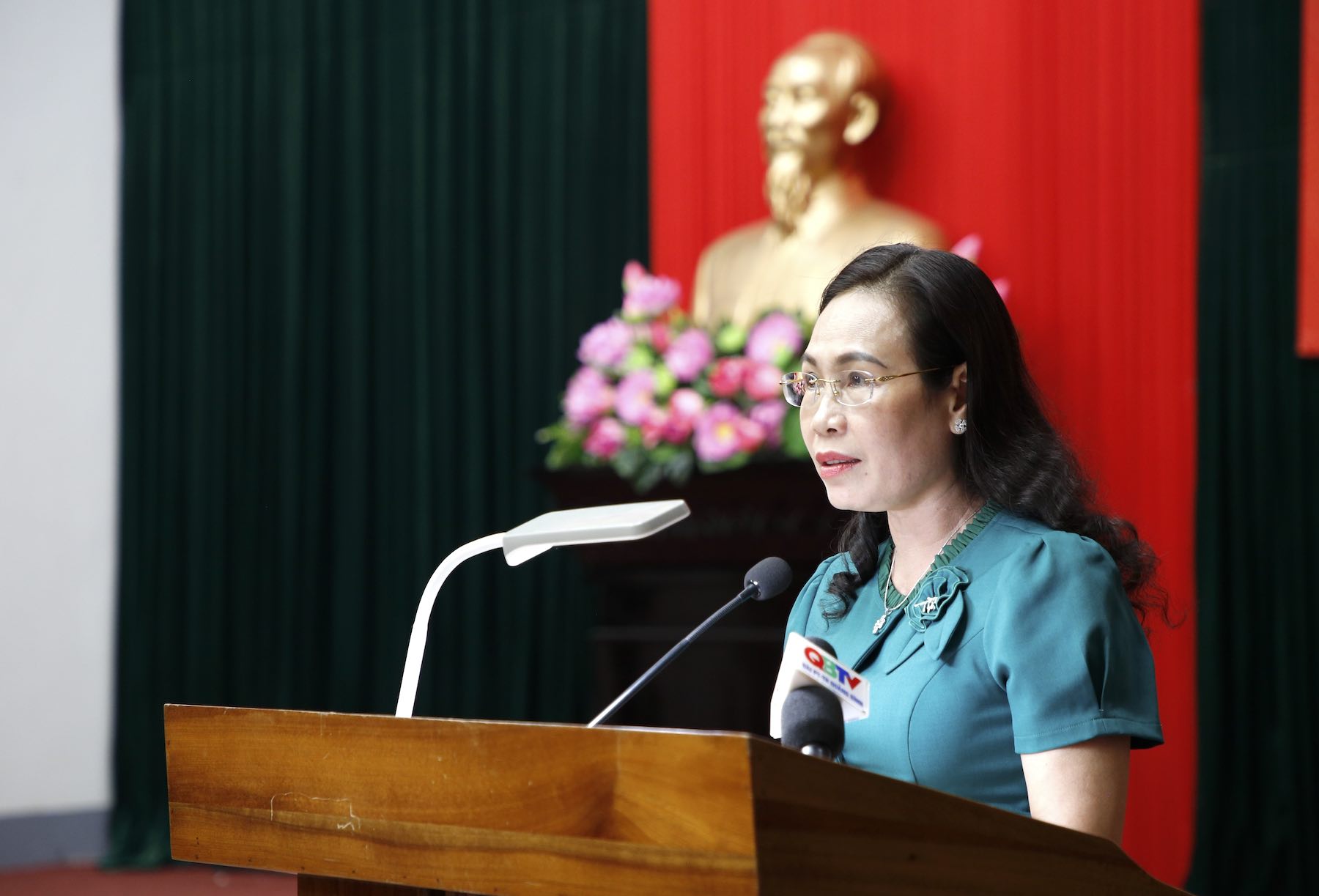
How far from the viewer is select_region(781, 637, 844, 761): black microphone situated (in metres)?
1.14

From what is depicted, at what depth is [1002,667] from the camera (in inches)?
53.6

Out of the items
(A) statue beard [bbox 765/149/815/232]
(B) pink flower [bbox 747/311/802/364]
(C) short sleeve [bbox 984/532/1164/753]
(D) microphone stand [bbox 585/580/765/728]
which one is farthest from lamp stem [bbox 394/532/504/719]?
(A) statue beard [bbox 765/149/815/232]

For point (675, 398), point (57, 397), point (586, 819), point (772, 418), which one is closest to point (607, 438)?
point (675, 398)

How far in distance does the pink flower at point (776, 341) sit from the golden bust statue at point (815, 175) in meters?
0.37

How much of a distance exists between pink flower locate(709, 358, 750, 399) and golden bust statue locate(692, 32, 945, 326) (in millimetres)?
450

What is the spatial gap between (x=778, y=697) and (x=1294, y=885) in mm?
2815

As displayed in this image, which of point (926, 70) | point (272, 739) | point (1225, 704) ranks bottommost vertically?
point (1225, 704)

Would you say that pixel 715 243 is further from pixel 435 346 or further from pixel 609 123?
pixel 435 346

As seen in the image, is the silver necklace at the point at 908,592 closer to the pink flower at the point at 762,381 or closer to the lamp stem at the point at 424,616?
the lamp stem at the point at 424,616

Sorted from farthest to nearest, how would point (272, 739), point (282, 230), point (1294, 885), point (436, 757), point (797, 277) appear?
point (282, 230), point (797, 277), point (1294, 885), point (272, 739), point (436, 757)

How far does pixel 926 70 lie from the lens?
3.92 meters

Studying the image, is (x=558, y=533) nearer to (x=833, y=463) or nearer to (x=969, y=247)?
(x=833, y=463)

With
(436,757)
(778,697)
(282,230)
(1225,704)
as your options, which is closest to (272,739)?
(436,757)

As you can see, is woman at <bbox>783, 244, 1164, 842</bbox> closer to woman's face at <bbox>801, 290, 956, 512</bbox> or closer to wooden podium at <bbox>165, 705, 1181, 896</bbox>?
woman's face at <bbox>801, 290, 956, 512</bbox>
